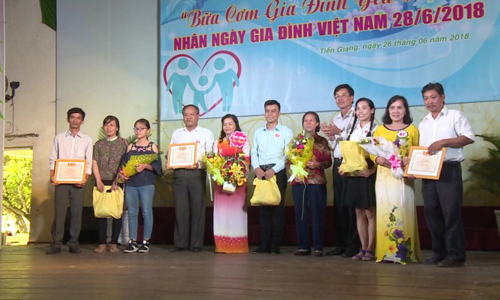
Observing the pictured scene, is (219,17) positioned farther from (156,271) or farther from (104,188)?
(156,271)

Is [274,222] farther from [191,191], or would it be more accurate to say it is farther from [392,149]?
[392,149]

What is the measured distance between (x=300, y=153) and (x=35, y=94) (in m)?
4.95

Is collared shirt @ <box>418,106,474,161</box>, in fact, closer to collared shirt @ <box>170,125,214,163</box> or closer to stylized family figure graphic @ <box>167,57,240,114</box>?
collared shirt @ <box>170,125,214,163</box>

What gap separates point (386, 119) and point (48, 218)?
5593 mm

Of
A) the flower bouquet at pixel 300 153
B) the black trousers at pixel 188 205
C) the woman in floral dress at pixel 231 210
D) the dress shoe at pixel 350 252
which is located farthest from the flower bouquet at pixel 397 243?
the black trousers at pixel 188 205

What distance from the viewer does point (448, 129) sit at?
4645mm

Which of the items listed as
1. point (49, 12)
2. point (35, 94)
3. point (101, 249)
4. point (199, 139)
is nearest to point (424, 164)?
point (199, 139)

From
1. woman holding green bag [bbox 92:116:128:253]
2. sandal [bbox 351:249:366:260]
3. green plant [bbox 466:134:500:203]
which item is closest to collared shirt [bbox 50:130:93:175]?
woman holding green bag [bbox 92:116:128:253]

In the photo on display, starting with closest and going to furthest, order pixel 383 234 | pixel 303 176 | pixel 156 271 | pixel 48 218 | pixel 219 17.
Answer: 1. pixel 156 271
2. pixel 383 234
3. pixel 303 176
4. pixel 219 17
5. pixel 48 218

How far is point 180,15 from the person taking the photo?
26.2 feet

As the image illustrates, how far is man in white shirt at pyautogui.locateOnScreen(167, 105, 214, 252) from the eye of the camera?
6305mm

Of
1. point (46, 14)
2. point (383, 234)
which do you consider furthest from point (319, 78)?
point (46, 14)

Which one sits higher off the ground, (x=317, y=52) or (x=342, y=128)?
(x=317, y=52)

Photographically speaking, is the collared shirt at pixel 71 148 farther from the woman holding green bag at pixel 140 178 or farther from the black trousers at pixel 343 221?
the black trousers at pixel 343 221
